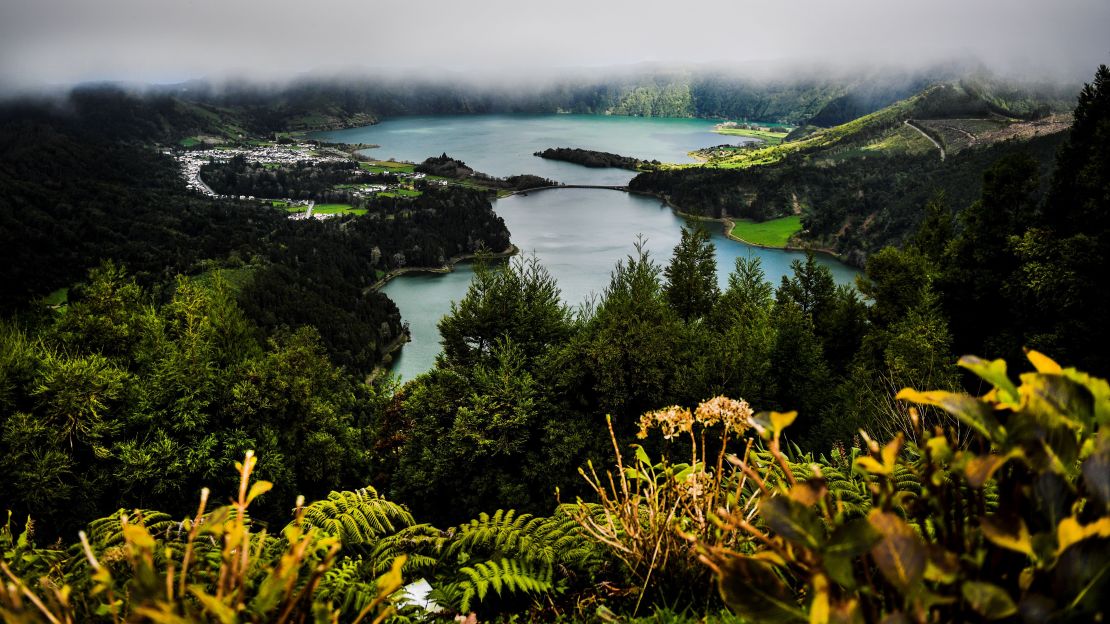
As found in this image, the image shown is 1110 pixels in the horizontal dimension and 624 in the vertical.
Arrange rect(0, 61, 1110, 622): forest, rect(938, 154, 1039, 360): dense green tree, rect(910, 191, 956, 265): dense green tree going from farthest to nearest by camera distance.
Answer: rect(910, 191, 956, 265): dense green tree, rect(938, 154, 1039, 360): dense green tree, rect(0, 61, 1110, 622): forest

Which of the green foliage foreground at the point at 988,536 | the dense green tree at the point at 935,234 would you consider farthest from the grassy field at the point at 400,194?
the green foliage foreground at the point at 988,536

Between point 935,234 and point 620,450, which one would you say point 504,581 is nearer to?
point 620,450

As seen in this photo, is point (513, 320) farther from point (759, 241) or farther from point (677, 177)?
point (677, 177)

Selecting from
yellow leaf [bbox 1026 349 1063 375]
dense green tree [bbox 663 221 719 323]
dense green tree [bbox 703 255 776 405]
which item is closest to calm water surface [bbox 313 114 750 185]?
dense green tree [bbox 663 221 719 323]

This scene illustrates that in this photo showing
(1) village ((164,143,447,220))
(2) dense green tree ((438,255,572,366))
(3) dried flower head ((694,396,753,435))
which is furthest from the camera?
(1) village ((164,143,447,220))

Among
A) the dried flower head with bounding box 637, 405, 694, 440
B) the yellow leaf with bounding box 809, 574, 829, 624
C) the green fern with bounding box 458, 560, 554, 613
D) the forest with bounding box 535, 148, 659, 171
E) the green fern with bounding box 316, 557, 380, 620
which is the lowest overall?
the green fern with bounding box 458, 560, 554, 613

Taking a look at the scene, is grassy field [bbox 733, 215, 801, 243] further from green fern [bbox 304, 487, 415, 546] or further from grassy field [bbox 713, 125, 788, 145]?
grassy field [bbox 713, 125, 788, 145]
